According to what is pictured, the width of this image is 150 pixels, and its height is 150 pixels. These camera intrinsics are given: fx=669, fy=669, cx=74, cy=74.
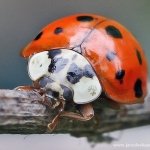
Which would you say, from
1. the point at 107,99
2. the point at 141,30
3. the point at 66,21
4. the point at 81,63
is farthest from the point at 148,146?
the point at 141,30

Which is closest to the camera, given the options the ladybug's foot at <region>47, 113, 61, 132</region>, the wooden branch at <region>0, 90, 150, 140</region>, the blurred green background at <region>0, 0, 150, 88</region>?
the wooden branch at <region>0, 90, 150, 140</region>

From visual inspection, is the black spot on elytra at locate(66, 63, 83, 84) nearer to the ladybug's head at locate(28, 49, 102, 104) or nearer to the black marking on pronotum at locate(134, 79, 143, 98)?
the ladybug's head at locate(28, 49, 102, 104)

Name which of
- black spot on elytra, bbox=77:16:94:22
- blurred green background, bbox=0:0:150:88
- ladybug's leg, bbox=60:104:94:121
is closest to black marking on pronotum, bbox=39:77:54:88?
ladybug's leg, bbox=60:104:94:121

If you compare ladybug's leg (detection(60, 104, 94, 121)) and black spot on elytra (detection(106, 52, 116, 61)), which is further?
black spot on elytra (detection(106, 52, 116, 61))

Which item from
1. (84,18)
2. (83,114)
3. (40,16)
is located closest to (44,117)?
(83,114)

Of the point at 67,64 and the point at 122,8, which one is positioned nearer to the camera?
the point at 67,64

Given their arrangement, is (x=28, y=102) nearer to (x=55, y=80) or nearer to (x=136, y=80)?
(x=55, y=80)

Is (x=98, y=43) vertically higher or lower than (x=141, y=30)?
higher
